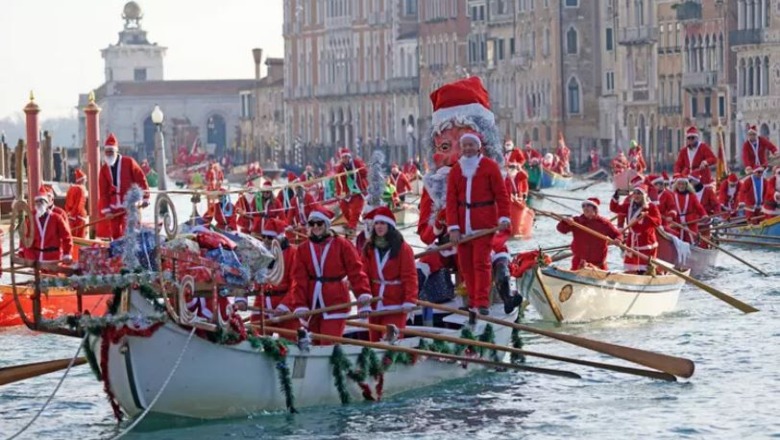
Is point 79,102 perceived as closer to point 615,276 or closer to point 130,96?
point 130,96

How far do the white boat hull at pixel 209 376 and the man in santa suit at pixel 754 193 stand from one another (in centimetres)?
1820

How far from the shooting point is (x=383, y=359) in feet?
63.7

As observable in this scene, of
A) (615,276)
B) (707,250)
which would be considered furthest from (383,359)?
(707,250)

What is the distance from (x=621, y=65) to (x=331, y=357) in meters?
69.5

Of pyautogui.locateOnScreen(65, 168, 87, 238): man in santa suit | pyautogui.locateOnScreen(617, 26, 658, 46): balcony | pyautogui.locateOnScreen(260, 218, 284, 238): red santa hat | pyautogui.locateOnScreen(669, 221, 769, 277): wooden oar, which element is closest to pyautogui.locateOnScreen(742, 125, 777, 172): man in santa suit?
pyautogui.locateOnScreen(669, 221, 769, 277): wooden oar

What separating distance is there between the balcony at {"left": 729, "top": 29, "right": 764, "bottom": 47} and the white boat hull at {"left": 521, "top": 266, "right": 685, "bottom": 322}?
48.3 m

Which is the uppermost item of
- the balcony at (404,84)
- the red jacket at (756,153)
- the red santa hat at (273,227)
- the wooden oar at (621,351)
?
the balcony at (404,84)

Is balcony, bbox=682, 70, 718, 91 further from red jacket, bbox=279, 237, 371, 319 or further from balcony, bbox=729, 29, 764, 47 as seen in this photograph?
red jacket, bbox=279, 237, 371, 319

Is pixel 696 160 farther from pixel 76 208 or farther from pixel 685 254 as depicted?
pixel 76 208

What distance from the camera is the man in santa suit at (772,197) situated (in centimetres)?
3638

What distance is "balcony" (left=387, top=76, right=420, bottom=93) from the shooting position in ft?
362

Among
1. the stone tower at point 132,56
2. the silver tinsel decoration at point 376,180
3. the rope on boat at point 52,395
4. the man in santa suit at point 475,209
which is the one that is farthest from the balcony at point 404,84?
the rope on boat at point 52,395

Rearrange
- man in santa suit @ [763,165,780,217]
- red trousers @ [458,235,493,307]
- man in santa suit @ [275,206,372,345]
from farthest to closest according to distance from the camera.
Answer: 1. man in santa suit @ [763,165,780,217]
2. red trousers @ [458,235,493,307]
3. man in santa suit @ [275,206,372,345]

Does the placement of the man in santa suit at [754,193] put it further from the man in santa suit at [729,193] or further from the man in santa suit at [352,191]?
the man in santa suit at [352,191]
